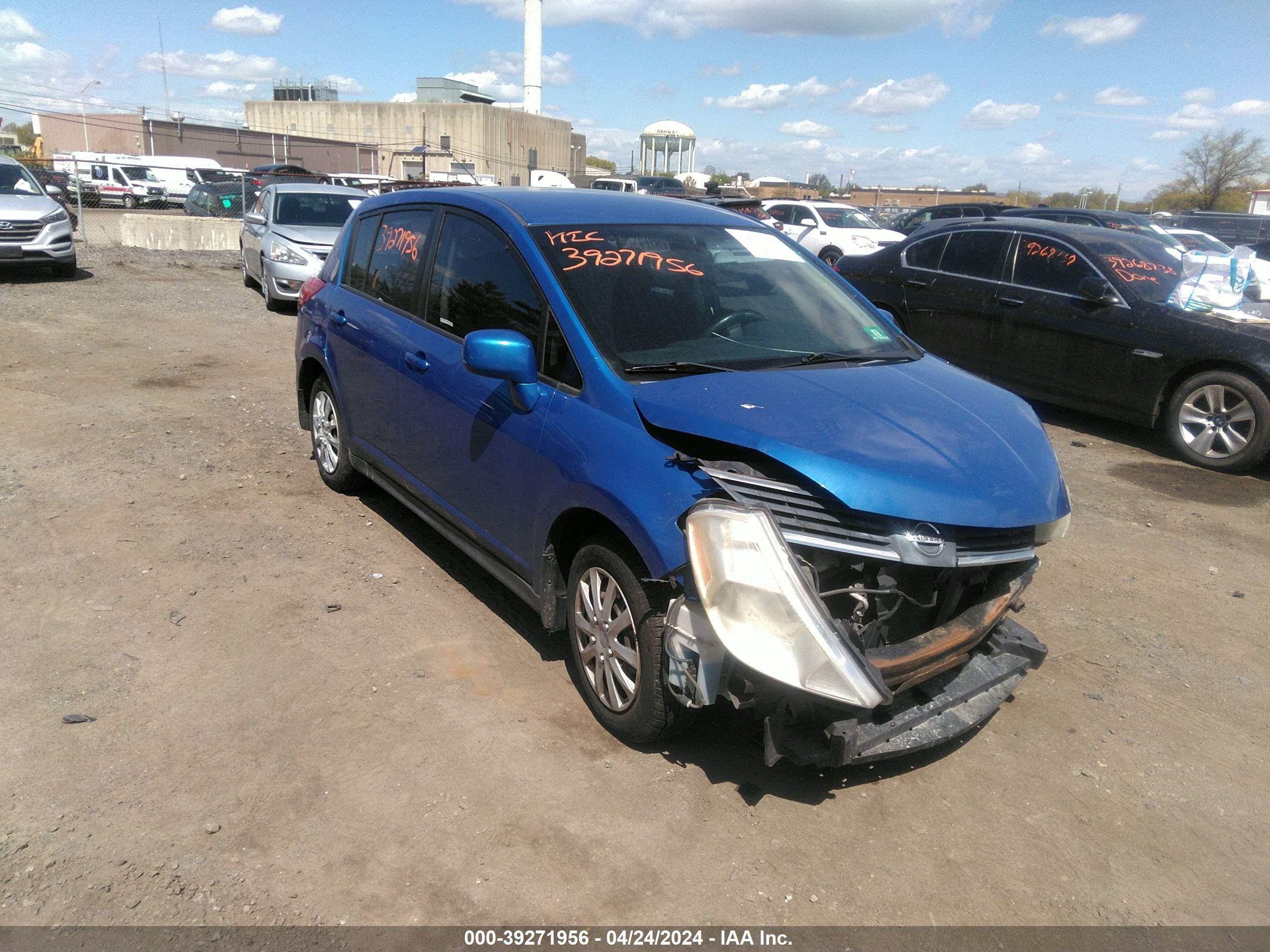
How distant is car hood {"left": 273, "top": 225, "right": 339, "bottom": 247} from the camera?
12.8 m

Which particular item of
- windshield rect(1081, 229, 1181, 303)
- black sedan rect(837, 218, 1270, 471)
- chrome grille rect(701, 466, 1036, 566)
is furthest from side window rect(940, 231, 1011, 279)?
chrome grille rect(701, 466, 1036, 566)

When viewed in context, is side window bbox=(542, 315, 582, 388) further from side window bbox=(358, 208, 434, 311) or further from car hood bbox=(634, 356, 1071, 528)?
side window bbox=(358, 208, 434, 311)

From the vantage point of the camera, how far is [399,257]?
495 centimetres

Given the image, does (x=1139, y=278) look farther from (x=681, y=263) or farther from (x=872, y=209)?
(x=872, y=209)

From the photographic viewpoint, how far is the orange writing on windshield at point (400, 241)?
4.81 m

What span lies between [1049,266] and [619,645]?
653 cm

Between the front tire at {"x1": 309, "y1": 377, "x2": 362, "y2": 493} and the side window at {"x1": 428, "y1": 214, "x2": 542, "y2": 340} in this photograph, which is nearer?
the side window at {"x1": 428, "y1": 214, "x2": 542, "y2": 340}

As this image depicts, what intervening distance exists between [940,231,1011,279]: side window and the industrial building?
194ft

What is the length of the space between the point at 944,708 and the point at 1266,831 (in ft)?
3.85

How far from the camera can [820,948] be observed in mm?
2631

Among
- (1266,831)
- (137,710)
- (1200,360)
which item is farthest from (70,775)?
(1200,360)

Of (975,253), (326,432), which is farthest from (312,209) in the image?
(975,253)

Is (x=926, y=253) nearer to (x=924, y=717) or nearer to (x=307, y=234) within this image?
(x=924, y=717)

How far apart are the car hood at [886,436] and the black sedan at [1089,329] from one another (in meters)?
4.46
